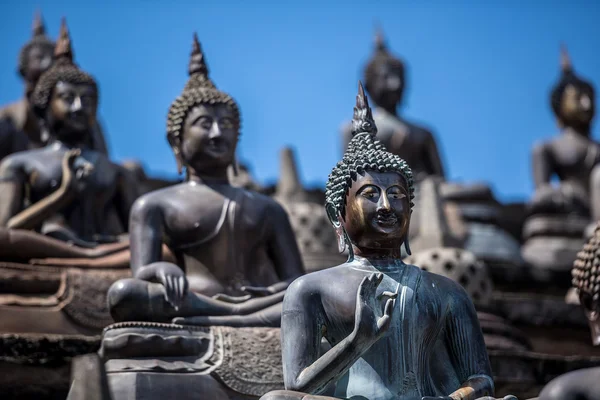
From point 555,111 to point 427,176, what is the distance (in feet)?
7.80

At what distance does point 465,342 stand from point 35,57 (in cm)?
1001

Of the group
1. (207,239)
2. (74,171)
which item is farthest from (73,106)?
(207,239)

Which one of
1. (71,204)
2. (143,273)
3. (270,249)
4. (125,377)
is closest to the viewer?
(125,377)

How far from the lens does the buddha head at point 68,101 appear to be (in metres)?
12.9

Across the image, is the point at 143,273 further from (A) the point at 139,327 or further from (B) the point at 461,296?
(B) the point at 461,296

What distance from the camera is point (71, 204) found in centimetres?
1277

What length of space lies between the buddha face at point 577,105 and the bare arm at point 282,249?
10098 millimetres

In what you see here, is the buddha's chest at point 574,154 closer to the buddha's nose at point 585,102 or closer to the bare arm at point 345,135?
the buddha's nose at point 585,102

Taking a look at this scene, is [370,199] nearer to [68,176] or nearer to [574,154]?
[68,176]

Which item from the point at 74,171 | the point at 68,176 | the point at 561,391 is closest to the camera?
the point at 561,391

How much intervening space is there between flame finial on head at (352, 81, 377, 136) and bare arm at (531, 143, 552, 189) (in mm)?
11700

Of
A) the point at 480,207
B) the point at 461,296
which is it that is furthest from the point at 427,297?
the point at 480,207

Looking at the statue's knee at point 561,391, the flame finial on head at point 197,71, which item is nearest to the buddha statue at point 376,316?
the statue's knee at point 561,391

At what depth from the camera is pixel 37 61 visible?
55.3 ft
